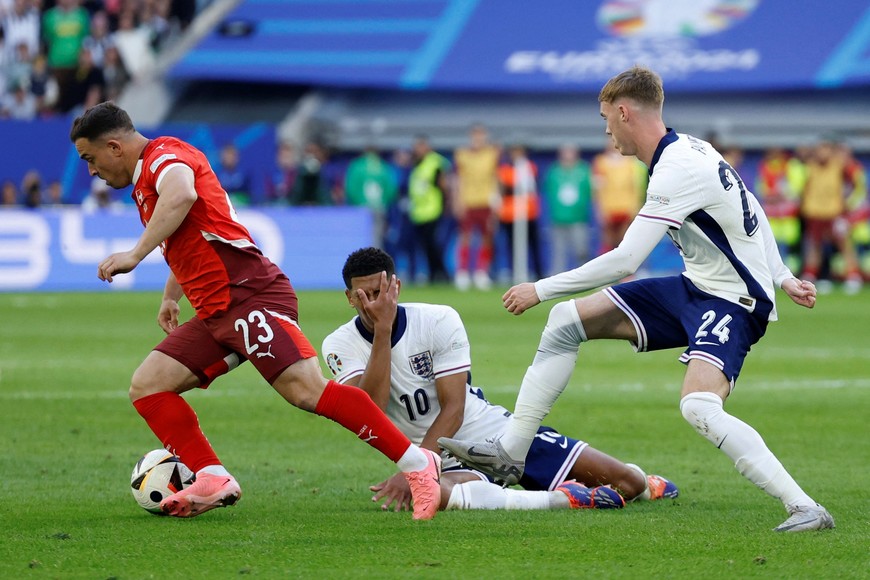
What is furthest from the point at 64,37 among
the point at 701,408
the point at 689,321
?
the point at 701,408

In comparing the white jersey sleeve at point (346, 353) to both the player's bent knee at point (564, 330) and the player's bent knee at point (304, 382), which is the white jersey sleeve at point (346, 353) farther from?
the player's bent knee at point (564, 330)

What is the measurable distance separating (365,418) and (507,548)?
942mm

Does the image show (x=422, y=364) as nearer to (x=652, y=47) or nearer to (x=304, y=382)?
(x=304, y=382)

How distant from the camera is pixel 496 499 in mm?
6355

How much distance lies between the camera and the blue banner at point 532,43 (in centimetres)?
2786

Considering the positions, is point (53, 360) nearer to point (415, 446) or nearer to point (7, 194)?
point (415, 446)

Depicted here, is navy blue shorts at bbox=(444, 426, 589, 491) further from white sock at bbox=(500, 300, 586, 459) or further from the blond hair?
the blond hair

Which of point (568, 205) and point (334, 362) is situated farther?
point (568, 205)

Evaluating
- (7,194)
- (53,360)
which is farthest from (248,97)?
(53,360)

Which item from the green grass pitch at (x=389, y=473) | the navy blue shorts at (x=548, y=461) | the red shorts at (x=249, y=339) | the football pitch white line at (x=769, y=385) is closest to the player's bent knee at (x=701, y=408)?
the green grass pitch at (x=389, y=473)

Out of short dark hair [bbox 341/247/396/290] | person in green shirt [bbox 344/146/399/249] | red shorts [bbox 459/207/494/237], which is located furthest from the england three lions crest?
person in green shirt [bbox 344/146/399/249]

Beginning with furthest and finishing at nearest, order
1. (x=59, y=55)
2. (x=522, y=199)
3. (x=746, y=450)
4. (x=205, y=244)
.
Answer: (x=59, y=55), (x=522, y=199), (x=205, y=244), (x=746, y=450)

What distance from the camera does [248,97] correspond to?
30094 mm

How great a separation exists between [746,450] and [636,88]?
1.54m
